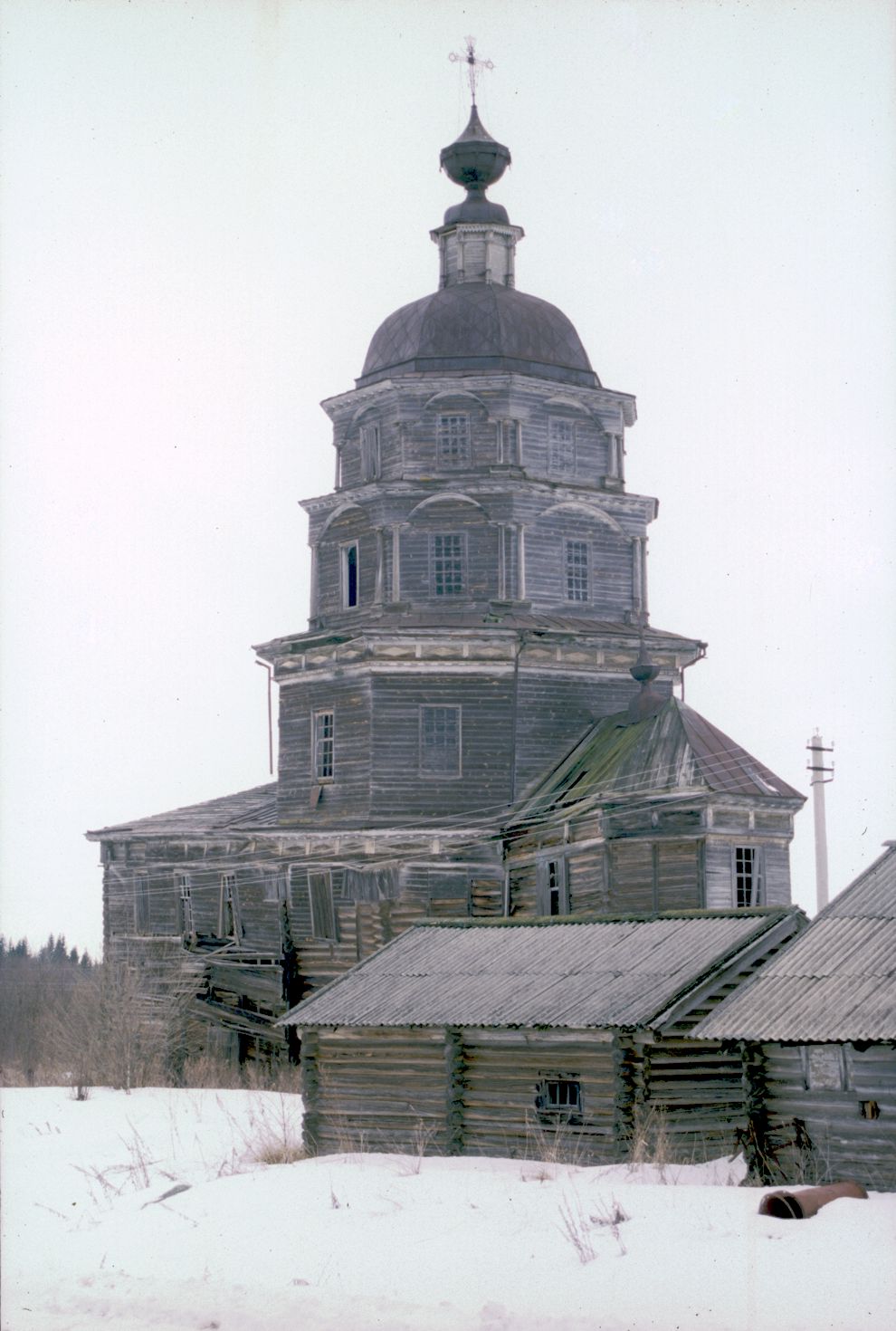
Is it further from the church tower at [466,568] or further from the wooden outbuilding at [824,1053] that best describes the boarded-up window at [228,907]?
the wooden outbuilding at [824,1053]

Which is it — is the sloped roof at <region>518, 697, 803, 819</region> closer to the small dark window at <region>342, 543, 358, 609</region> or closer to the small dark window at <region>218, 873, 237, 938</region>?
the small dark window at <region>342, 543, 358, 609</region>

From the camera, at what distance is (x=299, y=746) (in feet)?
158

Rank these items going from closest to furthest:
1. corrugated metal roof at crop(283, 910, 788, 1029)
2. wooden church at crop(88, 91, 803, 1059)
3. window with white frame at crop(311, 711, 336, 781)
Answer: corrugated metal roof at crop(283, 910, 788, 1029)
wooden church at crop(88, 91, 803, 1059)
window with white frame at crop(311, 711, 336, 781)

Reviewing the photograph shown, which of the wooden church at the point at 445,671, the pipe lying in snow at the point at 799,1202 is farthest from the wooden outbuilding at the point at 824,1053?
the wooden church at the point at 445,671

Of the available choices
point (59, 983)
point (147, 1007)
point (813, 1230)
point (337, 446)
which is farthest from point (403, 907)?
point (59, 983)

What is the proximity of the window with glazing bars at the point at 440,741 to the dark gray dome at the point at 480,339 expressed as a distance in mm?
8430

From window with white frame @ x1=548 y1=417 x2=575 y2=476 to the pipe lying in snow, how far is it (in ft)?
89.6

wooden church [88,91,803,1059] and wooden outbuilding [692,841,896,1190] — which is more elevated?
wooden church [88,91,803,1059]

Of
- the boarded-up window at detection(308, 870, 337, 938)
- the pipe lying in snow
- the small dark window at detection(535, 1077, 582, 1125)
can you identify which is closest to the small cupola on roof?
the boarded-up window at detection(308, 870, 337, 938)

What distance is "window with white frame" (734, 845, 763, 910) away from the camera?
39594 millimetres

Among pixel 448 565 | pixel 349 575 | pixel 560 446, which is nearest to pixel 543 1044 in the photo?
pixel 448 565

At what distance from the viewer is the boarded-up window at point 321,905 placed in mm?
45469

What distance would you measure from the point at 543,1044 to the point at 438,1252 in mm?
7582

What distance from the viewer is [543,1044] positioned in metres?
30.5
